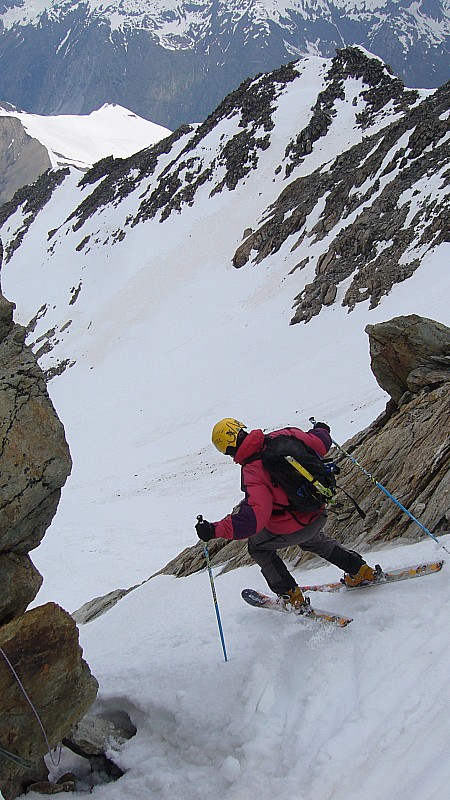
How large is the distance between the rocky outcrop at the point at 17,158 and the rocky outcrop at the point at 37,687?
151 meters

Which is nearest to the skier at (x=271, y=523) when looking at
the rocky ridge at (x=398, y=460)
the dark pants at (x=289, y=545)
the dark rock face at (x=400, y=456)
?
the dark pants at (x=289, y=545)

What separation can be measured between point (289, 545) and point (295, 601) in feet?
1.87

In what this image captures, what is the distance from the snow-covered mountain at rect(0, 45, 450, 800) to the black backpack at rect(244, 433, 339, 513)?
3.55 ft

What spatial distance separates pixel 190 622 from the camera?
253 inches

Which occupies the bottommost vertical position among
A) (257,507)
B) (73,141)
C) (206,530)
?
(206,530)

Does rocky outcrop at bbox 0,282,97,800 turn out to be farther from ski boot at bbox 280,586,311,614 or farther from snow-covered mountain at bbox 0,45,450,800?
ski boot at bbox 280,586,311,614

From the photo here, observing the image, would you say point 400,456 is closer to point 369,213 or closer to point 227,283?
point 369,213

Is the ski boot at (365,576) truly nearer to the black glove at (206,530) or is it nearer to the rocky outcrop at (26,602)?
the black glove at (206,530)

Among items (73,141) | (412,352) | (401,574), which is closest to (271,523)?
(401,574)

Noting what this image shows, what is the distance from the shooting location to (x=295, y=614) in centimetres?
528

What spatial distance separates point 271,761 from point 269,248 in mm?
38697

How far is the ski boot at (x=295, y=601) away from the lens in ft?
17.3

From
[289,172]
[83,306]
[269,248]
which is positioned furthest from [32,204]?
[269,248]

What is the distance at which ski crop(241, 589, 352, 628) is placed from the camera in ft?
15.9
